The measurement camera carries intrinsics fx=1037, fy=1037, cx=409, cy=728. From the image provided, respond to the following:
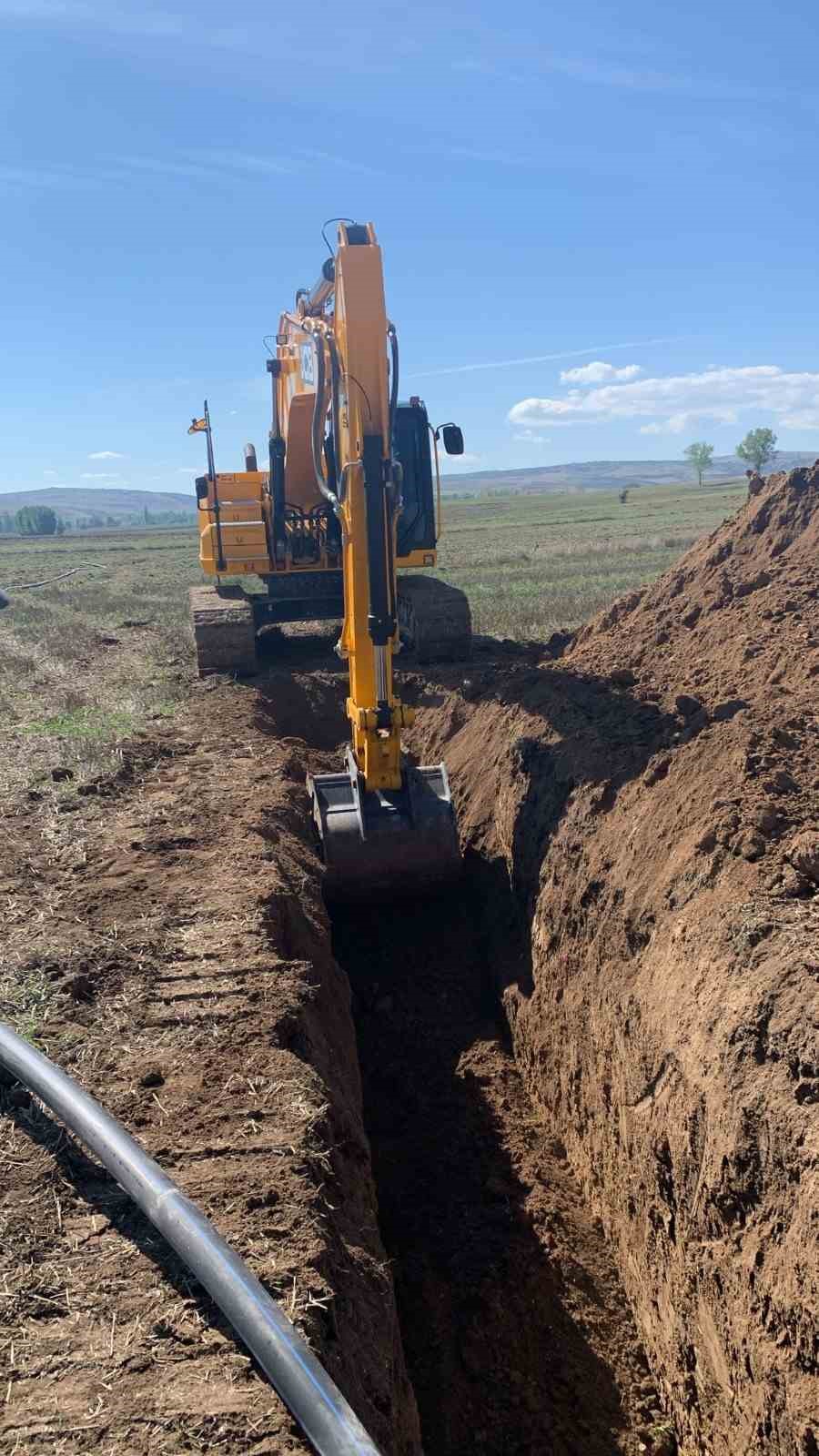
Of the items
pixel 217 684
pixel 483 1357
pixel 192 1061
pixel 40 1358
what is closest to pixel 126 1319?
pixel 40 1358

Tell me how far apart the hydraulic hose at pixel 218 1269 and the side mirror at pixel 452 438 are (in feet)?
23.7

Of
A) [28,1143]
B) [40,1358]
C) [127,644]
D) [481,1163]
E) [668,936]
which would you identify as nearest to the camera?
[40,1358]

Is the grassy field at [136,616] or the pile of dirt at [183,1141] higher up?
the grassy field at [136,616]

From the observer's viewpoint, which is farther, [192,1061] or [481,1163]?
[481,1163]

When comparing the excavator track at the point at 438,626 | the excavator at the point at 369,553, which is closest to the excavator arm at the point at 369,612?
the excavator at the point at 369,553

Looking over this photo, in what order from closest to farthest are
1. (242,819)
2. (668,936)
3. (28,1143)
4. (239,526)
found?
(28,1143), (668,936), (242,819), (239,526)

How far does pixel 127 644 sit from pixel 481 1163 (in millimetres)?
14452

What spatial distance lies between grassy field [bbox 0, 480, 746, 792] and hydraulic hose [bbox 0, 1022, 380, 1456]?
18.7ft

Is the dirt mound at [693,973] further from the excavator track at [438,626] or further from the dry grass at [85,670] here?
the dry grass at [85,670]

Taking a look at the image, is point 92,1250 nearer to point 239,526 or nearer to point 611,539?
point 239,526

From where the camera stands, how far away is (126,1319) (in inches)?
124

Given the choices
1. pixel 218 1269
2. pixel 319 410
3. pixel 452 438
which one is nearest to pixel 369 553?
pixel 319 410

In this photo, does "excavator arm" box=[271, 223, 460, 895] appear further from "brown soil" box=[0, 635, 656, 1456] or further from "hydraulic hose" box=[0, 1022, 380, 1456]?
"hydraulic hose" box=[0, 1022, 380, 1456]

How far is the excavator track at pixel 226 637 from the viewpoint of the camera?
12773mm
